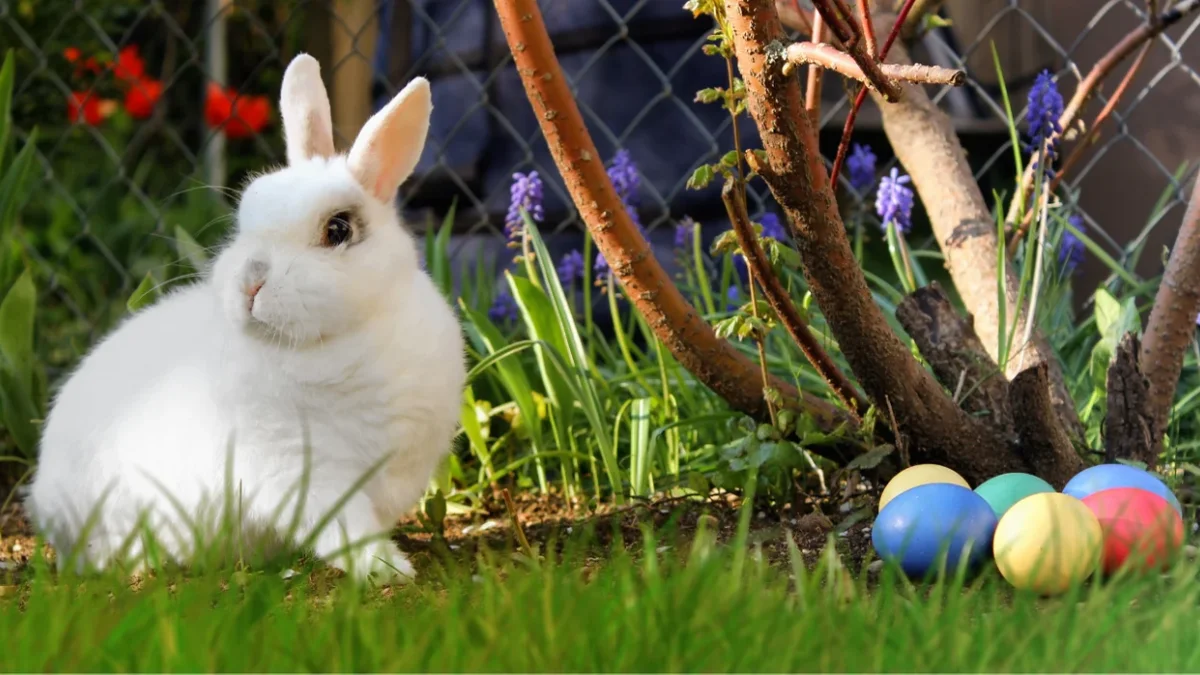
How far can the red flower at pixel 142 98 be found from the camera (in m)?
4.62

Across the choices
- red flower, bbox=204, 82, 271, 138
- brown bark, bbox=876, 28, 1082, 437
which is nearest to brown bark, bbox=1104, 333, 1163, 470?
brown bark, bbox=876, 28, 1082, 437

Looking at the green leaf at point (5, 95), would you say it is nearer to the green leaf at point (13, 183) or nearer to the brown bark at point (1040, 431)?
the green leaf at point (13, 183)

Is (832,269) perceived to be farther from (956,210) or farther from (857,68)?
(956,210)

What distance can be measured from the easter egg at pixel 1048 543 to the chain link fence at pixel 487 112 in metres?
1.72

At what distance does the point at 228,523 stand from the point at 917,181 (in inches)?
63.0

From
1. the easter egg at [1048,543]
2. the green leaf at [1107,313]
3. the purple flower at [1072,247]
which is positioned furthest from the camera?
the purple flower at [1072,247]

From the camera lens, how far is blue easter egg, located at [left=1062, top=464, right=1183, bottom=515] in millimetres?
1713

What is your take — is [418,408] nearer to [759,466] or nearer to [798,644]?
[759,466]

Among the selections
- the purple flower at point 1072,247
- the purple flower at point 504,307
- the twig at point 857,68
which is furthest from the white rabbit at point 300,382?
the purple flower at point 1072,247

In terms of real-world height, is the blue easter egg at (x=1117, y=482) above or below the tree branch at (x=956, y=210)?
below

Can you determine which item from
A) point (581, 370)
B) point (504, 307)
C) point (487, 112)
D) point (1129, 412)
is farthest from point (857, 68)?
point (487, 112)

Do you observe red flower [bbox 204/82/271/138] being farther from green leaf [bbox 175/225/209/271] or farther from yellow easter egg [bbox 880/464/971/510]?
yellow easter egg [bbox 880/464/971/510]

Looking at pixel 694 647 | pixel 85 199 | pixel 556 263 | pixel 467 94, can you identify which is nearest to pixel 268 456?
pixel 694 647

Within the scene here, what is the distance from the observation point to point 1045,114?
231 cm
